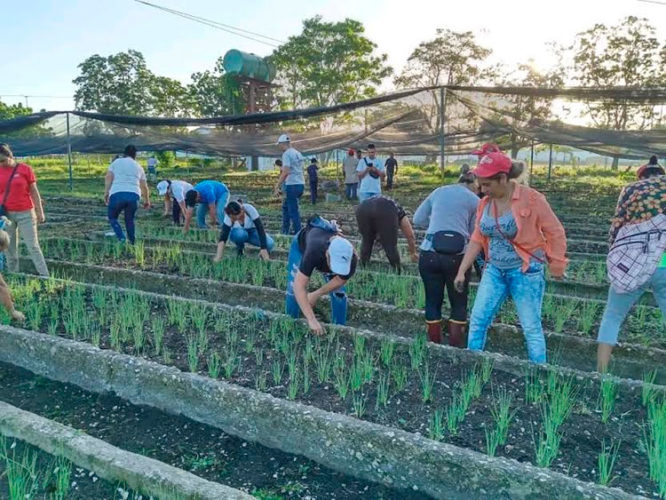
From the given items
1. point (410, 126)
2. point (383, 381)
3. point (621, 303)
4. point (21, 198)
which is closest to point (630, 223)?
point (621, 303)

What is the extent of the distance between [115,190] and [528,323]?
534 centimetres

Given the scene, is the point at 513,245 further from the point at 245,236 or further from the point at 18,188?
the point at 18,188

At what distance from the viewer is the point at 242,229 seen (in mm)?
5727

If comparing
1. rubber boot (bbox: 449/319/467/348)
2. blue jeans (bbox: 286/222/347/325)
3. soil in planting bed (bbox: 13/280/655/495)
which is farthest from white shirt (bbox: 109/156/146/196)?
rubber boot (bbox: 449/319/467/348)

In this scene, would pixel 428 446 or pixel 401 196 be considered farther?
pixel 401 196

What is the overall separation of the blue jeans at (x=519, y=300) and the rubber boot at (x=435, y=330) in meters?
0.41

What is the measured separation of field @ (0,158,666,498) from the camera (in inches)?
83.6

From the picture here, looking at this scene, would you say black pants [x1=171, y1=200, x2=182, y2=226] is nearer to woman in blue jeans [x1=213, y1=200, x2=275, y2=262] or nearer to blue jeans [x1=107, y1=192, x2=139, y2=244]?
blue jeans [x1=107, y1=192, x2=139, y2=244]

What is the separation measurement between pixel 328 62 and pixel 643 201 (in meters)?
30.6

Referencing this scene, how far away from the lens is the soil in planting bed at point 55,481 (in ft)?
6.79

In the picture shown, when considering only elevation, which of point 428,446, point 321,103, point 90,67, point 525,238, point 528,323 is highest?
point 90,67

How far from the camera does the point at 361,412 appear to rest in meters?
2.53

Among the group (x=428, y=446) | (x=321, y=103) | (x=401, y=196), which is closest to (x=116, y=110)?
(x=321, y=103)

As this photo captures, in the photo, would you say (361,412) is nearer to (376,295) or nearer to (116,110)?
(376,295)
